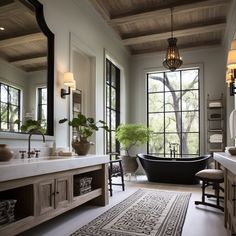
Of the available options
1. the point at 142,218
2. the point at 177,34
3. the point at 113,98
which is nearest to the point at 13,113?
the point at 142,218

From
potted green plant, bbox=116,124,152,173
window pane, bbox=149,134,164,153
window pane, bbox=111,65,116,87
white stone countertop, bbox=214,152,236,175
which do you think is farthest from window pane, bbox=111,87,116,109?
white stone countertop, bbox=214,152,236,175

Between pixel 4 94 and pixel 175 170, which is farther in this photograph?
pixel 175 170

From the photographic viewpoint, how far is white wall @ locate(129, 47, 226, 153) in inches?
267

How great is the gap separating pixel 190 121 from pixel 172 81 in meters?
1.31

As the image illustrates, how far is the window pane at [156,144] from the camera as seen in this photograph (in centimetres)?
729

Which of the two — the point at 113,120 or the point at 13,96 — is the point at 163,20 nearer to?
the point at 113,120

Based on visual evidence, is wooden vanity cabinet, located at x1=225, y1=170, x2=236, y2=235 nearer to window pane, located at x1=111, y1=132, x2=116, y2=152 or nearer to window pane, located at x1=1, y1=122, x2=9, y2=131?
window pane, located at x1=1, y1=122, x2=9, y2=131

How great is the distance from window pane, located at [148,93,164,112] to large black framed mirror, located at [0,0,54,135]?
431 centimetres

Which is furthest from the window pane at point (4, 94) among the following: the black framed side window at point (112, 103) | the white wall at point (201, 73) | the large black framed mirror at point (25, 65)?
the white wall at point (201, 73)

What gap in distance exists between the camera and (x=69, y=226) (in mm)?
2750

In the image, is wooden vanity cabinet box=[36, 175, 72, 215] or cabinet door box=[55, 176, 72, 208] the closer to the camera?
wooden vanity cabinet box=[36, 175, 72, 215]

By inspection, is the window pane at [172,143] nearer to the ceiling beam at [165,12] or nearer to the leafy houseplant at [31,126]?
the ceiling beam at [165,12]

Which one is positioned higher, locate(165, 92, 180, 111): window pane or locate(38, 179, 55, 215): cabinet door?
locate(165, 92, 180, 111): window pane

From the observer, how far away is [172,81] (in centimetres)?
741
